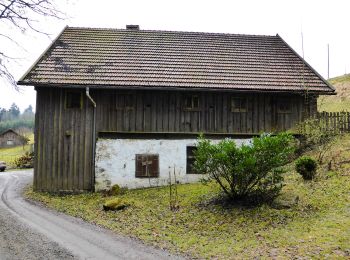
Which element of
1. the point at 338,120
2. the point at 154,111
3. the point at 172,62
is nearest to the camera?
the point at 154,111

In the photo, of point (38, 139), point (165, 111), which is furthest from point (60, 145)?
point (165, 111)

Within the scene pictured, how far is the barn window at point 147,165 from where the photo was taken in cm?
1831

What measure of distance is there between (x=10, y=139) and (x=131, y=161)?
64.5 metres

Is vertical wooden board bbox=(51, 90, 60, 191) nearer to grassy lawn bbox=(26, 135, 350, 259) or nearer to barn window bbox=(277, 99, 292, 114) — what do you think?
grassy lawn bbox=(26, 135, 350, 259)

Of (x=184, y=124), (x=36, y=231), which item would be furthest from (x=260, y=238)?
(x=184, y=124)

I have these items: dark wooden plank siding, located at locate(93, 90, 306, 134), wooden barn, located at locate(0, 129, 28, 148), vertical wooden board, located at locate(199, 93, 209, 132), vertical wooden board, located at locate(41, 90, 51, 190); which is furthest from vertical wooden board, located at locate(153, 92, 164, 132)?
wooden barn, located at locate(0, 129, 28, 148)

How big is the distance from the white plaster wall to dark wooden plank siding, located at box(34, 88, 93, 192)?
2.32 ft

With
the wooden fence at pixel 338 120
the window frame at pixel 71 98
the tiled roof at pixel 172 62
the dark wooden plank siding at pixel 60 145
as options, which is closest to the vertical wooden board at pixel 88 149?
the dark wooden plank siding at pixel 60 145

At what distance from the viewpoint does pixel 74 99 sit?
18.7 meters

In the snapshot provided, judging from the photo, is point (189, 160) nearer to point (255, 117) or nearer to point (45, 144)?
point (255, 117)

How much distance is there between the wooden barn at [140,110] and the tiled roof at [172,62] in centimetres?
6

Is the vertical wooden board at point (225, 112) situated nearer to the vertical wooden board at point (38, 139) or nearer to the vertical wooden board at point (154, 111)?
the vertical wooden board at point (154, 111)

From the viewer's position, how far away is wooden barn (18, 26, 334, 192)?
18219 mm

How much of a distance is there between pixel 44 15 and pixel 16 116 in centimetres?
18234
